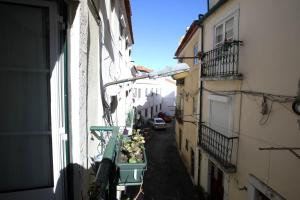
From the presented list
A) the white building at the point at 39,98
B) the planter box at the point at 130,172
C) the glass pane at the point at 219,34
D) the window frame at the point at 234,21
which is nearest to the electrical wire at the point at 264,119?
the window frame at the point at 234,21

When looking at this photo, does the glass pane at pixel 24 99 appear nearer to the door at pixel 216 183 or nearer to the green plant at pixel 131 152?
the green plant at pixel 131 152

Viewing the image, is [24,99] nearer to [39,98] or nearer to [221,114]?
[39,98]

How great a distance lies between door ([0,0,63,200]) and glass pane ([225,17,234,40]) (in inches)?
290

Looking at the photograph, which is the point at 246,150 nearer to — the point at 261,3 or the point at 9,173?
the point at 261,3

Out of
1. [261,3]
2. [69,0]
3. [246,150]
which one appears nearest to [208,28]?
[261,3]

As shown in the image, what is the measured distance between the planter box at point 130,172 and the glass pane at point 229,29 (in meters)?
6.34

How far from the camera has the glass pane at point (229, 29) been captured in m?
7.91

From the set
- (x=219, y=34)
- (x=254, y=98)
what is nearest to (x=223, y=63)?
(x=219, y=34)

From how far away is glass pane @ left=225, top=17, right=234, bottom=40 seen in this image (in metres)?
7.91

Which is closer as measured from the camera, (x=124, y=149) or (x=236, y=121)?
(x=124, y=149)

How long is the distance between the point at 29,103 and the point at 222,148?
7.49 metres

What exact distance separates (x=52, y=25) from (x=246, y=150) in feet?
21.6

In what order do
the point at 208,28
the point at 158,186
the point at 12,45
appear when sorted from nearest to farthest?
1. the point at 12,45
2. the point at 208,28
3. the point at 158,186

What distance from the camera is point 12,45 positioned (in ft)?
6.06
